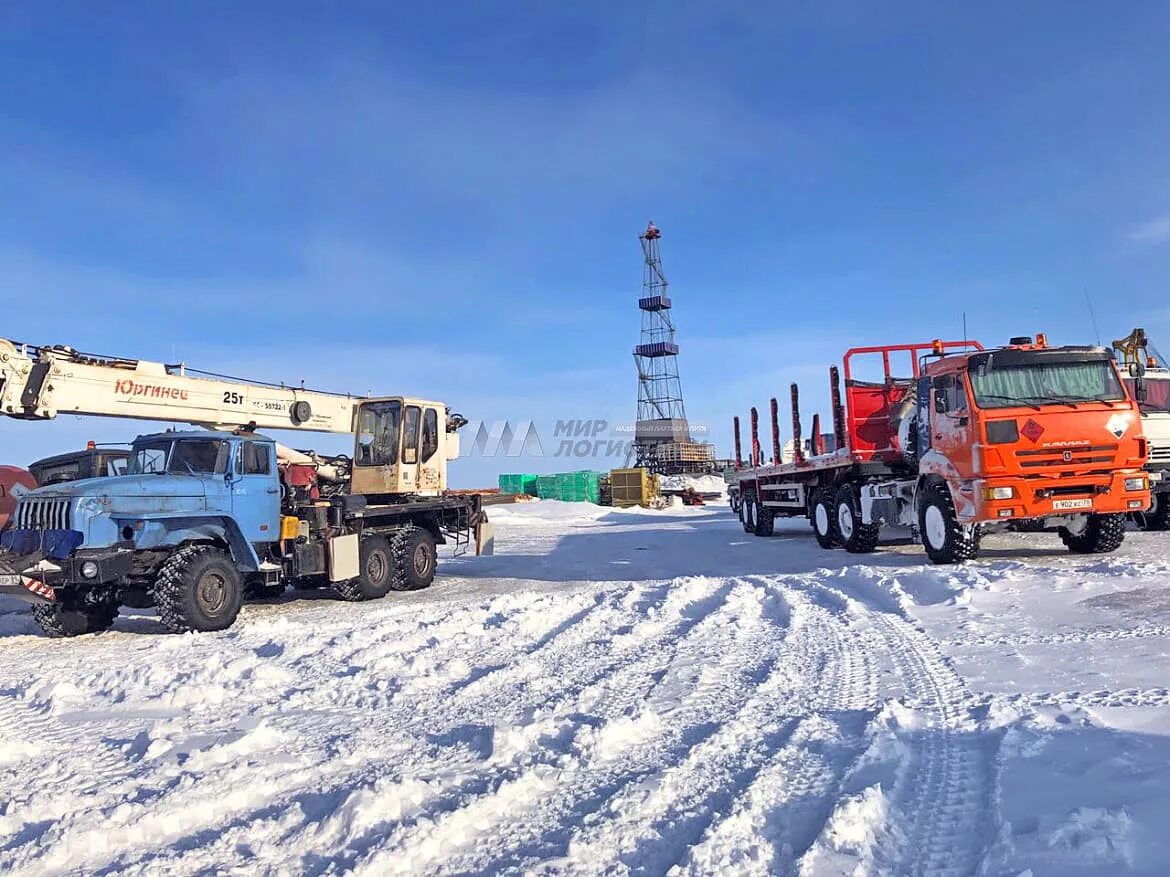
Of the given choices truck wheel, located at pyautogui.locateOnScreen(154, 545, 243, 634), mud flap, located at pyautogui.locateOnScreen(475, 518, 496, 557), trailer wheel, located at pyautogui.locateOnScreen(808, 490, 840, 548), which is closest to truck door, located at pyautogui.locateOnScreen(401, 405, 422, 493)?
mud flap, located at pyautogui.locateOnScreen(475, 518, 496, 557)

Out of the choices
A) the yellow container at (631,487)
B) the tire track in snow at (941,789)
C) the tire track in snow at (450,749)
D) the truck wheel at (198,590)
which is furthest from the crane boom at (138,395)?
the yellow container at (631,487)

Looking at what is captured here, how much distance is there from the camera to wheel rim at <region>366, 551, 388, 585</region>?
13.0 metres

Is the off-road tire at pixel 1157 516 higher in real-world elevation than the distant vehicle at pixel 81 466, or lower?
lower

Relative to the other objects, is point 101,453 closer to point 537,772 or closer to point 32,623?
point 32,623

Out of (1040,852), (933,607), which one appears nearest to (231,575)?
(933,607)

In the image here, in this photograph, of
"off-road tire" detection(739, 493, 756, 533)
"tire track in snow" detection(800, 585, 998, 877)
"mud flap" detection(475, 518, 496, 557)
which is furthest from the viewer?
"off-road tire" detection(739, 493, 756, 533)

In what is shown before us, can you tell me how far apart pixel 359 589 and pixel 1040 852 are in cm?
1093

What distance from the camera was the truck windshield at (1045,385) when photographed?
1112cm

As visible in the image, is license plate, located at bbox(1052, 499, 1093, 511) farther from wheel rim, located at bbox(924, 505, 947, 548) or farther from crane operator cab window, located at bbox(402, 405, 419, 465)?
crane operator cab window, located at bbox(402, 405, 419, 465)

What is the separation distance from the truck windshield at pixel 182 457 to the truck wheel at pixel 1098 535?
439 inches

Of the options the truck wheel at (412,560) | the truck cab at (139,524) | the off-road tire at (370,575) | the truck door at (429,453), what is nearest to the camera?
the truck cab at (139,524)

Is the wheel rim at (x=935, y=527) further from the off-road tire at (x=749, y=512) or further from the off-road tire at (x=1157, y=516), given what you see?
the off-road tire at (x=749, y=512)

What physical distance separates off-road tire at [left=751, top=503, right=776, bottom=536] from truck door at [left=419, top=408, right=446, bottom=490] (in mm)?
9180

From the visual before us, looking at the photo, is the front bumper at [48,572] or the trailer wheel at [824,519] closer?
the front bumper at [48,572]
